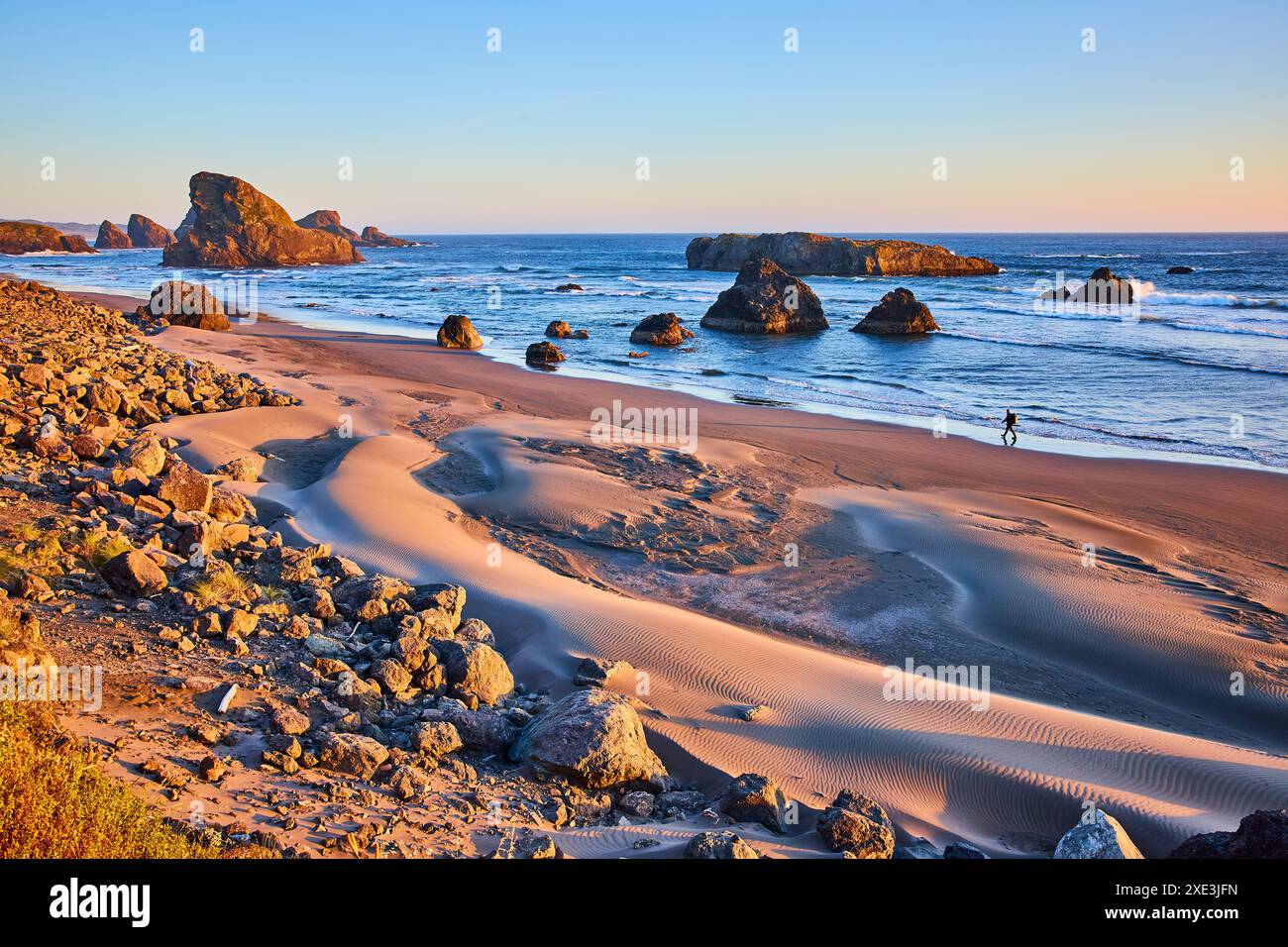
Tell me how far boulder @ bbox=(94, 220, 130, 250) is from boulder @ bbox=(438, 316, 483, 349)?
151 m

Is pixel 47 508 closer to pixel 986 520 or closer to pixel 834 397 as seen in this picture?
pixel 986 520

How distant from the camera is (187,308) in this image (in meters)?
32.1

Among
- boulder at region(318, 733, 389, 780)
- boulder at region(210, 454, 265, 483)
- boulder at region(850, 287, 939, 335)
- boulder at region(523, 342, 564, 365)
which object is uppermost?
boulder at region(850, 287, 939, 335)

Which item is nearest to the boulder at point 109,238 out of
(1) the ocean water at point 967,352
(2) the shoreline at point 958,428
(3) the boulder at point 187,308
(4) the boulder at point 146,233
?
(4) the boulder at point 146,233

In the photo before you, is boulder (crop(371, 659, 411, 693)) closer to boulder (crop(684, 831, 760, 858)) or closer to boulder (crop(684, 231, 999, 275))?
boulder (crop(684, 831, 760, 858))

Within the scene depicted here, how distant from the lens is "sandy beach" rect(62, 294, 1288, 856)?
6523mm

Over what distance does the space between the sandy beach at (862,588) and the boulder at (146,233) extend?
173 m

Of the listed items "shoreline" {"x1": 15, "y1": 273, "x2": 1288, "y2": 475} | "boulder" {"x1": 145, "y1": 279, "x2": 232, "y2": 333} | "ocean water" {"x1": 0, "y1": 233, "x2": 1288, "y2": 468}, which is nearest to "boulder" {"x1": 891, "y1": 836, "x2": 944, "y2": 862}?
"shoreline" {"x1": 15, "y1": 273, "x2": 1288, "y2": 475}

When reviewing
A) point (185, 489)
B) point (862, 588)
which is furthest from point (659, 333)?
point (185, 489)

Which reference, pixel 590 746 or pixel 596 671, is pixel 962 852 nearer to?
pixel 590 746

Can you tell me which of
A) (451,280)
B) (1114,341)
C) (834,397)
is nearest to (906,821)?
(834,397)

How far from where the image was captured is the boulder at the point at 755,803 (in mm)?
5520

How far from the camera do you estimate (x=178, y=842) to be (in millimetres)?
3869
